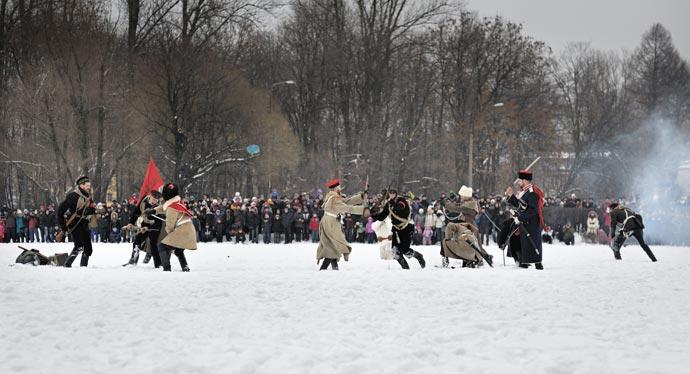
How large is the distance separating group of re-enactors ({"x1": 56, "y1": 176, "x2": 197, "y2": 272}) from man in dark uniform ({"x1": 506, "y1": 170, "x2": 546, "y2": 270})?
582 cm

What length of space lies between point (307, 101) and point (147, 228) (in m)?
35.3

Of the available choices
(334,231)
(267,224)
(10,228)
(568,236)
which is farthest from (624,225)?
(10,228)

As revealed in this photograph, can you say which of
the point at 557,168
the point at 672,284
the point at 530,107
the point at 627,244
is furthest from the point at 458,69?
the point at 672,284

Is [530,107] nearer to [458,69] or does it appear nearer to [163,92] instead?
[458,69]

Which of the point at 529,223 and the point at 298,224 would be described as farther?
the point at 298,224

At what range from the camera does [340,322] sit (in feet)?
36.4

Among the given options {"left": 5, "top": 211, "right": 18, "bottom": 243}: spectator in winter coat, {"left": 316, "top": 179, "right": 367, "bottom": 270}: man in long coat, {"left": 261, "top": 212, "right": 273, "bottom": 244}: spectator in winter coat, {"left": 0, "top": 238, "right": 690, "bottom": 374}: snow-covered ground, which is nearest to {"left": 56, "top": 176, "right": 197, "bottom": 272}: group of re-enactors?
{"left": 0, "top": 238, "right": 690, "bottom": 374}: snow-covered ground

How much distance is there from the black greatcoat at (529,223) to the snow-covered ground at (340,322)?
222 centimetres

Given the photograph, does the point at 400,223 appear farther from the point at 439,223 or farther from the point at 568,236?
the point at 568,236

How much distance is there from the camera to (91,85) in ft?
126

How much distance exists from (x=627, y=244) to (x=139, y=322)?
26.0 metres

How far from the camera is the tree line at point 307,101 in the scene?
39.5 meters

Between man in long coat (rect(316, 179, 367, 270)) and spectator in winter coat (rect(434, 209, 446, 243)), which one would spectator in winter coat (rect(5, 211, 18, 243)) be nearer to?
spectator in winter coat (rect(434, 209, 446, 243))

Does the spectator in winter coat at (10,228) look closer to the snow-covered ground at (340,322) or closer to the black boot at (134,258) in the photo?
the black boot at (134,258)
